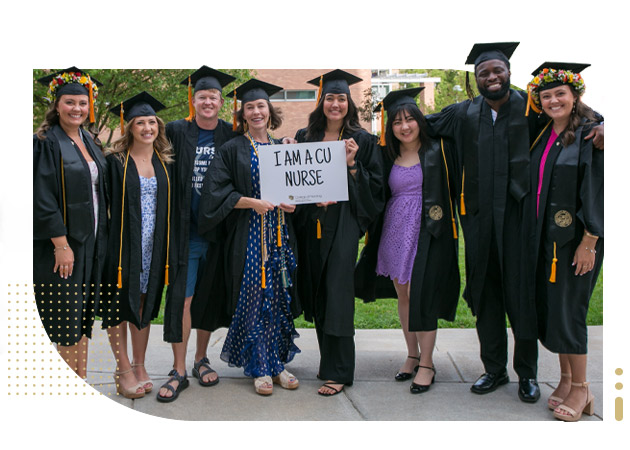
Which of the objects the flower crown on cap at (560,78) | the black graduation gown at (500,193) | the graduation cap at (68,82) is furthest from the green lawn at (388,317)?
the graduation cap at (68,82)

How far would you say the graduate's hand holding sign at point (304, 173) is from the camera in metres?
3.95

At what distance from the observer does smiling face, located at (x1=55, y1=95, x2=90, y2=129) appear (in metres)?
3.67

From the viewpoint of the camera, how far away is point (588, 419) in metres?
3.76

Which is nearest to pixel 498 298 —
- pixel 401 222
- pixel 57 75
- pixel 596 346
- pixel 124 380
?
pixel 401 222

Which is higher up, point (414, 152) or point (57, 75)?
point (57, 75)

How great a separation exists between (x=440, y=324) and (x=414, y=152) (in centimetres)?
285

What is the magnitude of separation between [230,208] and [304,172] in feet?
1.77

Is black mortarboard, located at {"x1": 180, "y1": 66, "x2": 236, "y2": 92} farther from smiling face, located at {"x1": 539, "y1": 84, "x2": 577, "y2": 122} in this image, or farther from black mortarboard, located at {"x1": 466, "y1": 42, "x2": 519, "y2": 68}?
smiling face, located at {"x1": 539, "y1": 84, "x2": 577, "y2": 122}

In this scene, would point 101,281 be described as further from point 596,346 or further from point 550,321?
point 596,346

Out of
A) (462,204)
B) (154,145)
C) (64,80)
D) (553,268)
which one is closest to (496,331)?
(553,268)

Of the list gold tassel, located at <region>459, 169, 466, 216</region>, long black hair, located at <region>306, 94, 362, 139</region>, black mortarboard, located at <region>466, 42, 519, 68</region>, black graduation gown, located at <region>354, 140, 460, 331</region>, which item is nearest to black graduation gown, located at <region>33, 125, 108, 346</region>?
long black hair, located at <region>306, 94, 362, 139</region>

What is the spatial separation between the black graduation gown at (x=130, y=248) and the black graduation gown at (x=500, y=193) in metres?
2.02

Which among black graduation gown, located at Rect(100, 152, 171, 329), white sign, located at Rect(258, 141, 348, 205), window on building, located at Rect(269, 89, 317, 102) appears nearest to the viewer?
black graduation gown, located at Rect(100, 152, 171, 329)

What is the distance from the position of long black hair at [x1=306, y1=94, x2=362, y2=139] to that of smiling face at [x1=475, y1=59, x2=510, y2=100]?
2.82 feet
